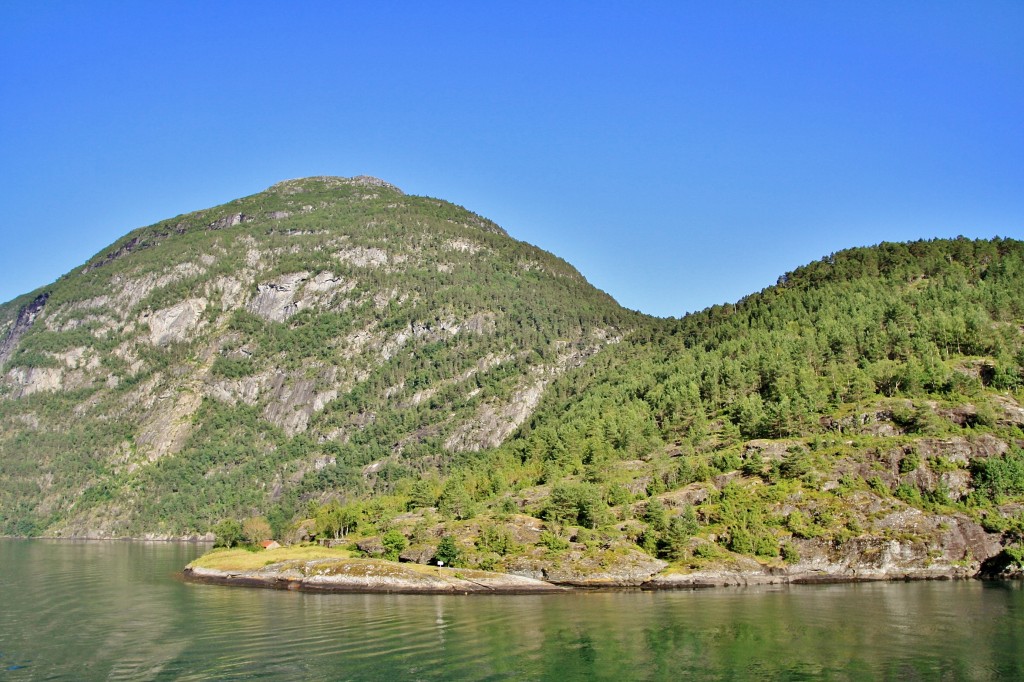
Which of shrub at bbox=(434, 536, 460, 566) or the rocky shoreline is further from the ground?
shrub at bbox=(434, 536, 460, 566)

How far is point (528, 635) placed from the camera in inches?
3164

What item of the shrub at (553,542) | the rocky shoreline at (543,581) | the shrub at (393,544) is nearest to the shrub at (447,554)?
the rocky shoreline at (543,581)

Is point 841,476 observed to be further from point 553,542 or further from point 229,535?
point 229,535

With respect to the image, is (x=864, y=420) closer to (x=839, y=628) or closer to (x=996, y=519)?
(x=996, y=519)

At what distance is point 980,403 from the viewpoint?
525 ft

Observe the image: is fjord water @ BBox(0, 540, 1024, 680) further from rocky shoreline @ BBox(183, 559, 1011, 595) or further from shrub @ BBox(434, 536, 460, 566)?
shrub @ BBox(434, 536, 460, 566)

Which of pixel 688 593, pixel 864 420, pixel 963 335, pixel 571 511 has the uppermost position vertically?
pixel 963 335

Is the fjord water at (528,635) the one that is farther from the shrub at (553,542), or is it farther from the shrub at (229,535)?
the shrub at (229,535)

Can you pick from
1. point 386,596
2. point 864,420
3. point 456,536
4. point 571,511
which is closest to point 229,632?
point 386,596

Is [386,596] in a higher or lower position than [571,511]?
lower

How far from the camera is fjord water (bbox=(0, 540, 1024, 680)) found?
64.5 m

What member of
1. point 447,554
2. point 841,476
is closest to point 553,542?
point 447,554

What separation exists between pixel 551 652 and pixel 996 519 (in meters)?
103

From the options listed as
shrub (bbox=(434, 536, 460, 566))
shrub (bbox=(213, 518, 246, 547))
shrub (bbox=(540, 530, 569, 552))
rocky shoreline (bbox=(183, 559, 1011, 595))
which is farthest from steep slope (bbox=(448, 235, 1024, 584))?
shrub (bbox=(213, 518, 246, 547))
